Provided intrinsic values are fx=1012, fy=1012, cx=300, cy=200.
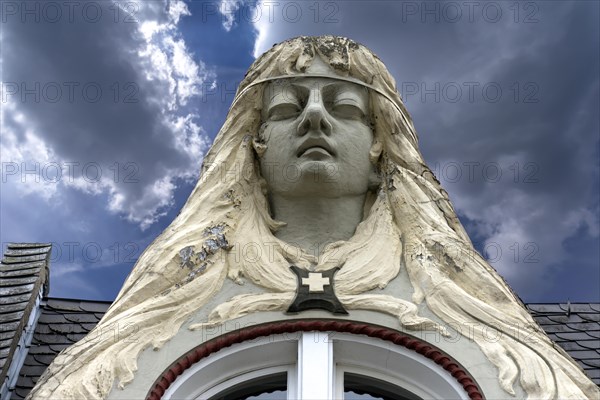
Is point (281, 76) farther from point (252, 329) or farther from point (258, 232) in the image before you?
point (252, 329)

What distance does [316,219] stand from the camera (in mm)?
7645

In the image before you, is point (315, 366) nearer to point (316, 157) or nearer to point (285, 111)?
point (316, 157)

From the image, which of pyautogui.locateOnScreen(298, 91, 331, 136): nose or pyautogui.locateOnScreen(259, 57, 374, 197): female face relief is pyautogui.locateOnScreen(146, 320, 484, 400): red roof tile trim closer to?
pyautogui.locateOnScreen(259, 57, 374, 197): female face relief

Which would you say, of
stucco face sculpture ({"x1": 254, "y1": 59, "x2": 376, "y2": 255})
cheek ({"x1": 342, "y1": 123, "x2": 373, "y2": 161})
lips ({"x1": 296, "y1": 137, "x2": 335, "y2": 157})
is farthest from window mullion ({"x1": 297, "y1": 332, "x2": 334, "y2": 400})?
cheek ({"x1": 342, "y1": 123, "x2": 373, "y2": 161})

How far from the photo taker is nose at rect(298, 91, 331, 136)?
7.64 meters

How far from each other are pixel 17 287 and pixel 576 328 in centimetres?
477

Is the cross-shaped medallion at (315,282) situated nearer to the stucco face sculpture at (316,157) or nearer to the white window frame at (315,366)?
the white window frame at (315,366)

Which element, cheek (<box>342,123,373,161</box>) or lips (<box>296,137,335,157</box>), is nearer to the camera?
lips (<box>296,137,335,157</box>)

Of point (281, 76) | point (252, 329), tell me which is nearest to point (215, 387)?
point (252, 329)

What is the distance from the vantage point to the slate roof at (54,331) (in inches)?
300

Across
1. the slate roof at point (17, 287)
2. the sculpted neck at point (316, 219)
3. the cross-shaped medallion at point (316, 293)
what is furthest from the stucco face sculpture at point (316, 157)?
the slate roof at point (17, 287)

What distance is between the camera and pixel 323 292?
6777 mm

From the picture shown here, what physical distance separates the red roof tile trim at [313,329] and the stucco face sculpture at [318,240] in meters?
0.13

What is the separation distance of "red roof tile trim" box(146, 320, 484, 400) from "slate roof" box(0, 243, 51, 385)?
1536 mm
